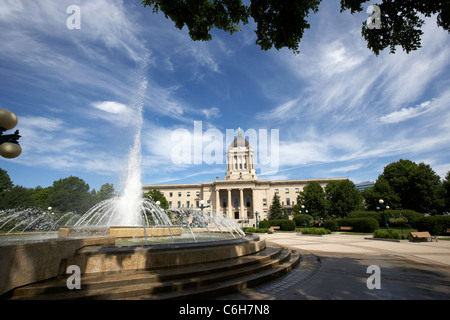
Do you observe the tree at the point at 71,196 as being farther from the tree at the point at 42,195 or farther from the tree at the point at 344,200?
the tree at the point at 344,200

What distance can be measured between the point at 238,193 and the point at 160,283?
212ft

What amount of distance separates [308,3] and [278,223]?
34.0m

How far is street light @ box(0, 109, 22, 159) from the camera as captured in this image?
3.84m

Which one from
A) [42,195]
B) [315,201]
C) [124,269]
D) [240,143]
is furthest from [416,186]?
[42,195]

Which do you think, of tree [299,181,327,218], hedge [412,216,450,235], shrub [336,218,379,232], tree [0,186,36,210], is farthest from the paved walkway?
tree [0,186,36,210]

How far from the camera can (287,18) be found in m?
6.48

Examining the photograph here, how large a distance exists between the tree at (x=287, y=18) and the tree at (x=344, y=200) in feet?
148

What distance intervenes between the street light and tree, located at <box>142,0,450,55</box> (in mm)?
5101

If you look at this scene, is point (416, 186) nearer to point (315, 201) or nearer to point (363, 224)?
point (315, 201)

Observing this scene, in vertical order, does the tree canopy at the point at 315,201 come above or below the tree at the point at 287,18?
below

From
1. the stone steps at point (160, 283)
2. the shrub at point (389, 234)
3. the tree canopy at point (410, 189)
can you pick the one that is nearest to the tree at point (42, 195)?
the stone steps at point (160, 283)

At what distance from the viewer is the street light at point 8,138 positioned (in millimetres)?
3842
